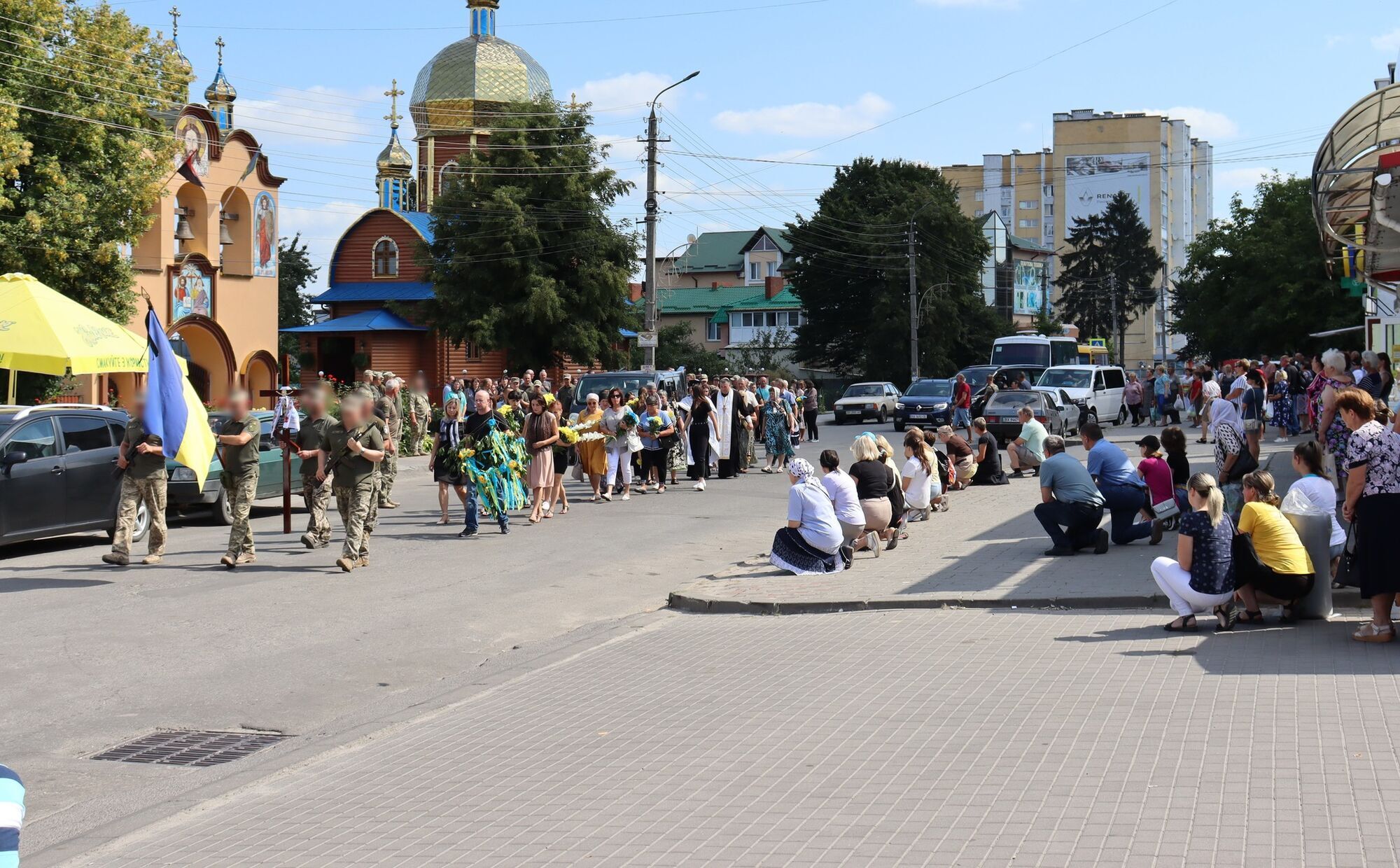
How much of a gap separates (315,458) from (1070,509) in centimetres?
786

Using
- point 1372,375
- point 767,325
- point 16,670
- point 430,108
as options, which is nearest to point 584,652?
point 16,670

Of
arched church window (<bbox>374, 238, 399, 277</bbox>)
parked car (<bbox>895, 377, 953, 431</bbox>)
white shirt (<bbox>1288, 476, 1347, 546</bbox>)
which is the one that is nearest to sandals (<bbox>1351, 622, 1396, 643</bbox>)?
white shirt (<bbox>1288, 476, 1347, 546</bbox>)

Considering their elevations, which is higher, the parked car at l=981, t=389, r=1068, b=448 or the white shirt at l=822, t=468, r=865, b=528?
the parked car at l=981, t=389, r=1068, b=448

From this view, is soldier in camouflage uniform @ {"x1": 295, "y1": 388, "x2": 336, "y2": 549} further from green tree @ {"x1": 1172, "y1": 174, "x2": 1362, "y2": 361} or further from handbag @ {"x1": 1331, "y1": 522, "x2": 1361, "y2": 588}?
green tree @ {"x1": 1172, "y1": 174, "x2": 1362, "y2": 361}

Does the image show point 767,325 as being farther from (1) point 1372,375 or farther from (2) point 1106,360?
(1) point 1372,375

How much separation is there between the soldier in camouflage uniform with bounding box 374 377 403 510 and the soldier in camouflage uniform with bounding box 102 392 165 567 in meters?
2.76

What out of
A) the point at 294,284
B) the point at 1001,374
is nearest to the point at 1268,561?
the point at 1001,374

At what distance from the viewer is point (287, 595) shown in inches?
478

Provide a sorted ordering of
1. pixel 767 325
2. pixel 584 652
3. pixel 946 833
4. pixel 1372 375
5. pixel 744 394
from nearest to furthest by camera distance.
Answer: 1. pixel 946 833
2. pixel 584 652
3. pixel 1372 375
4. pixel 744 394
5. pixel 767 325

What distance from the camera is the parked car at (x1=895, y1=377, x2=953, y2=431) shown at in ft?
131

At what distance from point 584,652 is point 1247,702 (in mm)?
4517

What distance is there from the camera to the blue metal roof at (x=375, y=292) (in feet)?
194

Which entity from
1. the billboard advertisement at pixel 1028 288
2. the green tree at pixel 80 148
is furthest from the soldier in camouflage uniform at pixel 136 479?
the billboard advertisement at pixel 1028 288

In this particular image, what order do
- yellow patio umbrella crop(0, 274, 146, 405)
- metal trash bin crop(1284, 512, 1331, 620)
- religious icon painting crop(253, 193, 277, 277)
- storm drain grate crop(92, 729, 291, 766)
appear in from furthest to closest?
1. religious icon painting crop(253, 193, 277, 277)
2. yellow patio umbrella crop(0, 274, 146, 405)
3. metal trash bin crop(1284, 512, 1331, 620)
4. storm drain grate crop(92, 729, 291, 766)
